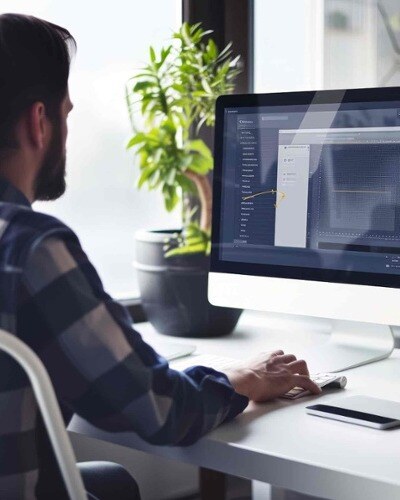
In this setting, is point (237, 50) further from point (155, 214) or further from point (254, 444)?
point (254, 444)

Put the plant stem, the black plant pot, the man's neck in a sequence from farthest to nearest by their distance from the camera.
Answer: the plant stem
the black plant pot
the man's neck

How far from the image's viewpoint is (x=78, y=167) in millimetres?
2205

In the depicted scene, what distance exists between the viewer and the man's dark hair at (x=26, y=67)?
4.00 ft

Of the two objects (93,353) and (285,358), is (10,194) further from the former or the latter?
(285,358)

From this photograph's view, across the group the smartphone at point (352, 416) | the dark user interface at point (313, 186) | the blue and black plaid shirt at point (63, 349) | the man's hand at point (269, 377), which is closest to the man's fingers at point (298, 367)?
the man's hand at point (269, 377)

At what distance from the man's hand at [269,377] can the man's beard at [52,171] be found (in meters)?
0.40

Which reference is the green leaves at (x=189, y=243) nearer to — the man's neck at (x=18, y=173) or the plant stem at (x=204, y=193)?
the plant stem at (x=204, y=193)

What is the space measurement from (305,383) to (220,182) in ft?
1.56

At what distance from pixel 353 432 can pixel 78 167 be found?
112 centimetres

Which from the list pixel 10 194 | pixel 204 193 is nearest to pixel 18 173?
pixel 10 194

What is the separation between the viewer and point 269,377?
1.48 m

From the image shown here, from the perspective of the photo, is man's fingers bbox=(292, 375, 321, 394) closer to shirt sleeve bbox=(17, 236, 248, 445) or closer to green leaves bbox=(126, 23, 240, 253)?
shirt sleeve bbox=(17, 236, 248, 445)

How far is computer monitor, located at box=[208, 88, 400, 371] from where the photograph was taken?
1.63 meters

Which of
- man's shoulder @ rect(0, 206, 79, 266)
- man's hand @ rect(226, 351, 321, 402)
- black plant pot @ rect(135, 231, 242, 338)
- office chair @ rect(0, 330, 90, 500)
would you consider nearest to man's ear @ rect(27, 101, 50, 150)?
man's shoulder @ rect(0, 206, 79, 266)
